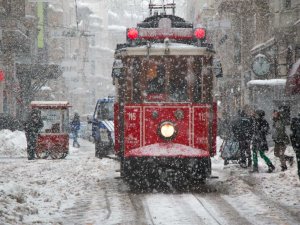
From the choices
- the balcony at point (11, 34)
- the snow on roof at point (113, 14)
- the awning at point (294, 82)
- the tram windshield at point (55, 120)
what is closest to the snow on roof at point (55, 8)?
the balcony at point (11, 34)

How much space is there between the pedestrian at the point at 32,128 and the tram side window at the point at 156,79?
10634mm

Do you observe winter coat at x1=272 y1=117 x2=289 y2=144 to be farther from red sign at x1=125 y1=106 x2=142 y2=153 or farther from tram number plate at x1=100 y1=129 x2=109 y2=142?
tram number plate at x1=100 y1=129 x2=109 y2=142

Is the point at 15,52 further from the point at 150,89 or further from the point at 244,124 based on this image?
the point at 150,89

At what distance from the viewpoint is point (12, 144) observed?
1160 inches

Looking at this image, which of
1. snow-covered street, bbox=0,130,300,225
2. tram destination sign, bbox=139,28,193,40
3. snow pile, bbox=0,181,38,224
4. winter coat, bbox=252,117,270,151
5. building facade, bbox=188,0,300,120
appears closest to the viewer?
snow pile, bbox=0,181,38,224

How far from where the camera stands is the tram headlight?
13812 mm

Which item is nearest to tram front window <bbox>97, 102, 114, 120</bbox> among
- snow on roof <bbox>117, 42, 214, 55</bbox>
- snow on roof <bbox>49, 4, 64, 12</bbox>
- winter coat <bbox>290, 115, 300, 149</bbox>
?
snow on roof <bbox>117, 42, 214, 55</bbox>

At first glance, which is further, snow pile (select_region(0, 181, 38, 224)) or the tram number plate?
the tram number plate

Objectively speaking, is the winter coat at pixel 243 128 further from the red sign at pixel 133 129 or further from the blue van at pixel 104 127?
the blue van at pixel 104 127

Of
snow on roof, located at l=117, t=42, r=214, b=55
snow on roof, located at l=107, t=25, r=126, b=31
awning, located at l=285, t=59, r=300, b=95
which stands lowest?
awning, located at l=285, t=59, r=300, b=95

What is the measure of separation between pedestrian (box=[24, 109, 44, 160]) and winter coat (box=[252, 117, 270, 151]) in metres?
9.26

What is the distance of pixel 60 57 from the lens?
2948 inches

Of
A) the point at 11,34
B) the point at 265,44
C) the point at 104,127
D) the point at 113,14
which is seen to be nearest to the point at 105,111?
the point at 104,127

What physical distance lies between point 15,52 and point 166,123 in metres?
34.2
